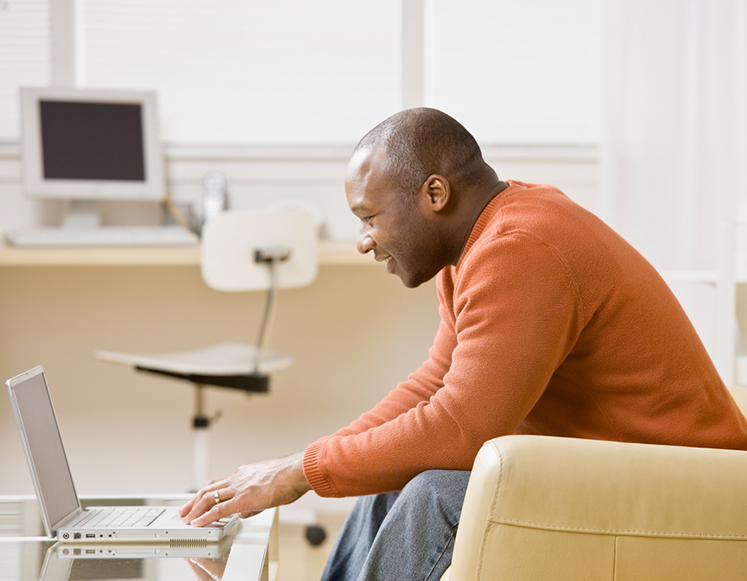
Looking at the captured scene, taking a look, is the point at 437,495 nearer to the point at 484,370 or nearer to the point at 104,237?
the point at 484,370

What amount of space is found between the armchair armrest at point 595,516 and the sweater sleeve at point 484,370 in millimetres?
103

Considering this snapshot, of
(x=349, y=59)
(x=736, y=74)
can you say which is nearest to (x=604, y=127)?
(x=736, y=74)

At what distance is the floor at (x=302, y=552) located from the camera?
1927 mm

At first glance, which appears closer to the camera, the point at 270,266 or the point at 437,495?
the point at 437,495

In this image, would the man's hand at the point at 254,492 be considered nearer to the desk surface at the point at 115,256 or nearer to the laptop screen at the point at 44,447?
the laptop screen at the point at 44,447

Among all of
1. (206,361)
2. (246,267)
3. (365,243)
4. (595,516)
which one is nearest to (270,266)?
(246,267)

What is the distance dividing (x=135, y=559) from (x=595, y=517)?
539 millimetres

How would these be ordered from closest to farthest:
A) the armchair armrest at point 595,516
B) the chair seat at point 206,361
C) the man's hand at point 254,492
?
1. the armchair armrest at point 595,516
2. the man's hand at point 254,492
3. the chair seat at point 206,361

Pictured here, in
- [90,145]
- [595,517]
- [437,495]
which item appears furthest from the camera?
[90,145]

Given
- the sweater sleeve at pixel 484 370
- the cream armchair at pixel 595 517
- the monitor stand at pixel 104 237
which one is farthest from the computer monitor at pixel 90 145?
the cream armchair at pixel 595 517

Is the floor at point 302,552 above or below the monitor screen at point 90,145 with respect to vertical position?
below

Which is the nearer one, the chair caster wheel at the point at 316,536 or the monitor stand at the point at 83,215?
the chair caster wheel at the point at 316,536

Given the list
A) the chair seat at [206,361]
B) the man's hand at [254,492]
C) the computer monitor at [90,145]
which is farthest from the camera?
the computer monitor at [90,145]

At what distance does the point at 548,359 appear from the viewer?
84cm
